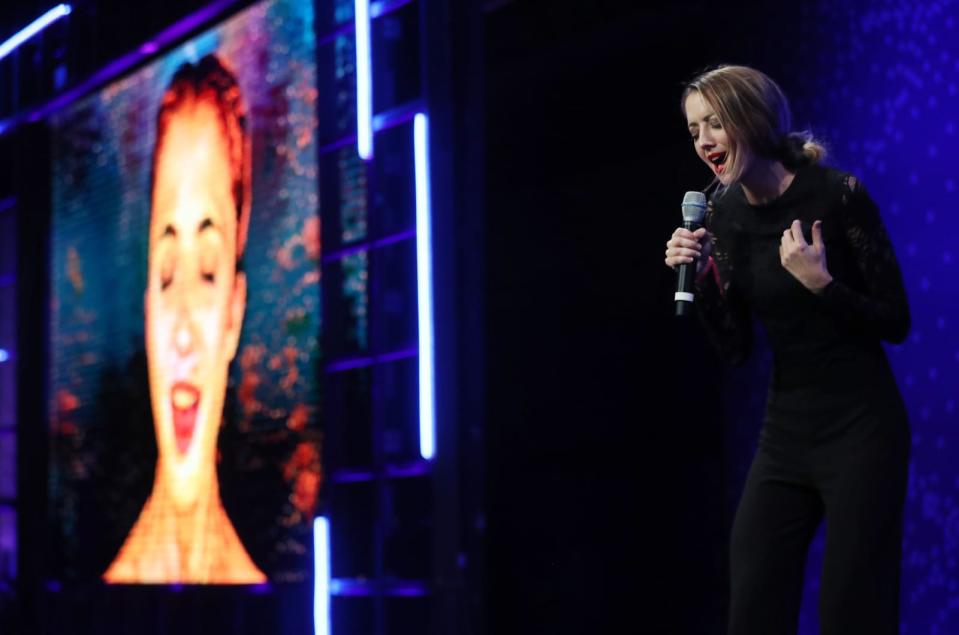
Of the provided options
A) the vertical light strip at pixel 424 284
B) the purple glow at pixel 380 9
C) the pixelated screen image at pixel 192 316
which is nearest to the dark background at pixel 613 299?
the vertical light strip at pixel 424 284

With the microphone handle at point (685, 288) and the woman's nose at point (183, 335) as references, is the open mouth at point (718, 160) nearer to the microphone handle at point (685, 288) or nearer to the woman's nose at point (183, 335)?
the microphone handle at point (685, 288)

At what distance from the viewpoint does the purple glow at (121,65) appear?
489 cm

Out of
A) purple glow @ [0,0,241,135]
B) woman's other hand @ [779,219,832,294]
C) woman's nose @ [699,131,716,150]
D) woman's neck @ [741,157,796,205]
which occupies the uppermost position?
purple glow @ [0,0,241,135]

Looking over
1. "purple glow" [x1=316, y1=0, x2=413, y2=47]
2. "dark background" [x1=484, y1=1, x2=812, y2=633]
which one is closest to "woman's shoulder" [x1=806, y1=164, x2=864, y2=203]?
"dark background" [x1=484, y1=1, x2=812, y2=633]

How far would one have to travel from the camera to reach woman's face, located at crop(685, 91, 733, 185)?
6.63 ft

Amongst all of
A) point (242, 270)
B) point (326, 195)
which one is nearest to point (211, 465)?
point (242, 270)

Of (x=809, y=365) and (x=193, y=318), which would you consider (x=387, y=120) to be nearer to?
(x=193, y=318)

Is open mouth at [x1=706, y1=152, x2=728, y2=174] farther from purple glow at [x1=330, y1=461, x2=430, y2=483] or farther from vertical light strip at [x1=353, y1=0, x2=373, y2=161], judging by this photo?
vertical light strip at [x1=353, y1=0, x2=373, y2=161]

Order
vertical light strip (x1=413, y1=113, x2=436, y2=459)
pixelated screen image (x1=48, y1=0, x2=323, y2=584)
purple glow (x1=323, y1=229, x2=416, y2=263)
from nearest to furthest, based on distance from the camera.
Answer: vertical light strip (x1=413, y1=113, x2=436, y2=459) < purple glow (x1=323, y1=229, x2=416, y2=263) < pixelated screen image (x1=48, y1=0, x2=323, y2=584)

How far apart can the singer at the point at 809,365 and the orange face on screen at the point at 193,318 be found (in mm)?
2668

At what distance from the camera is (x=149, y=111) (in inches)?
204

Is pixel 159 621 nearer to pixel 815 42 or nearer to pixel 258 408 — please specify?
pixel 258 408

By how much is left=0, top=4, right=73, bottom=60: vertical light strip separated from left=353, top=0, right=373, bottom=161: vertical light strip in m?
2.26

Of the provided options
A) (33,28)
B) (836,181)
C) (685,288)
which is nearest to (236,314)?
(33,28)
